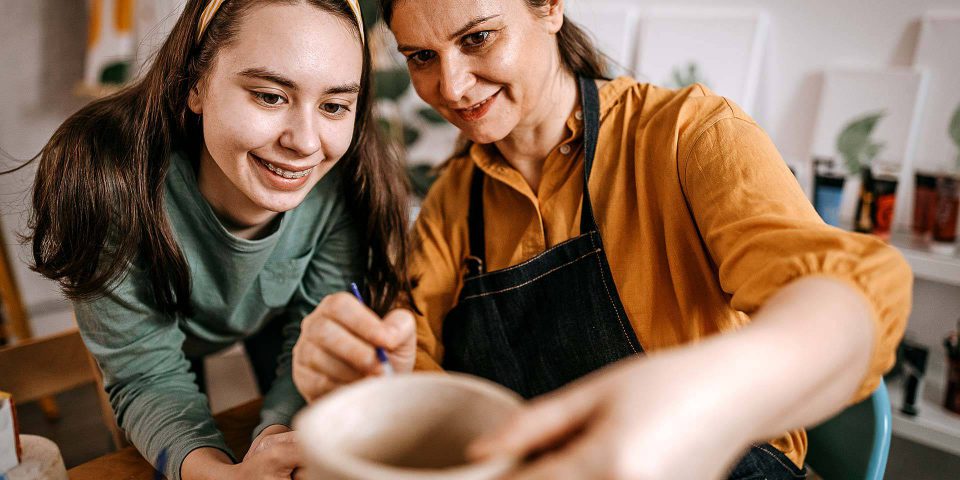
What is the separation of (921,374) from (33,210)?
206cm

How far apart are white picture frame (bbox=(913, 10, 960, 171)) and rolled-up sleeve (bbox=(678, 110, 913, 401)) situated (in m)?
1.27

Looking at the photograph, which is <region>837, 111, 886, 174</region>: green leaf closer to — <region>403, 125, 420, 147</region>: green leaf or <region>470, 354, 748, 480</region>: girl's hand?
<region>403, 125, 420, 147</region>: green leaf

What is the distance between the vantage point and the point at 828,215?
5.94 feet

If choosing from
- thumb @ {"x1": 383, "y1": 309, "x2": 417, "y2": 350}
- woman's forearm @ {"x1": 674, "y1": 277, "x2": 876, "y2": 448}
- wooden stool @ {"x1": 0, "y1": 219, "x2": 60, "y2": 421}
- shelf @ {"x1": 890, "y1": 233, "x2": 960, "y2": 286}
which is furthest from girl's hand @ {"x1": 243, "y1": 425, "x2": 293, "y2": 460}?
wooden stool @ {"x1": 0, "y1": 219, "x2": 60, "y2": 421}

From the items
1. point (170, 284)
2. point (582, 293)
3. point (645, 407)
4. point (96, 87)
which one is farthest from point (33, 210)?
point (96, 87)

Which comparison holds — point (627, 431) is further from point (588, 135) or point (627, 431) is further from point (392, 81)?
point (392, 81)

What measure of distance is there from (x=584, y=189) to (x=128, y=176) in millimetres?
765

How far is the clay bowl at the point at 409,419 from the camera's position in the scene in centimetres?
51

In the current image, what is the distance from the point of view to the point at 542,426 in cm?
44

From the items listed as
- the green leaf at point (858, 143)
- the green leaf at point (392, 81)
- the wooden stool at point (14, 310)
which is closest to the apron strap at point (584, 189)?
the green leaf at point (858, 143)

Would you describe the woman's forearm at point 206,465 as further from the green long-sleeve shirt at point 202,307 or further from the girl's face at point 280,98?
the girl's face at point 280,98

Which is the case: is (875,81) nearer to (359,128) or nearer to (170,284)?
(359,128)

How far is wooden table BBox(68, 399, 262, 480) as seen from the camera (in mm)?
975

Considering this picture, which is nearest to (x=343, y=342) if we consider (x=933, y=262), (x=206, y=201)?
(x=206, y=201)
